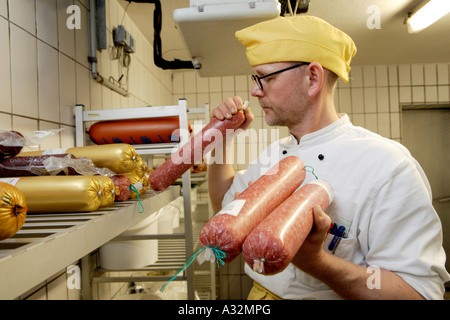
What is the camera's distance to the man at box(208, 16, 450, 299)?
85cm

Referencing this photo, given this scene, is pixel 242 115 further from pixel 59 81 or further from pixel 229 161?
pixel 59 81

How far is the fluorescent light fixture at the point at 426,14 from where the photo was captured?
183 cm

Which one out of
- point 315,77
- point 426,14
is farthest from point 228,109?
point 426,14

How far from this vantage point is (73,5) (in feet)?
5.17

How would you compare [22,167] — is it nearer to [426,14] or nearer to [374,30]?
[426,14]

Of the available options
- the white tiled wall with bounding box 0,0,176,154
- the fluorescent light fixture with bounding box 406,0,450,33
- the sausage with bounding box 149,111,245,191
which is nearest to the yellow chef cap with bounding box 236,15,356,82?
the sausage with bounding box 149,111,245,191

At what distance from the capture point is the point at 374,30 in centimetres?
237

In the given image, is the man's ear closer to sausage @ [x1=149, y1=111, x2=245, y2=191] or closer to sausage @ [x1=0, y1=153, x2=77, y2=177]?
sausage @ [x1=149, y1=111, x2=245, y2=191]

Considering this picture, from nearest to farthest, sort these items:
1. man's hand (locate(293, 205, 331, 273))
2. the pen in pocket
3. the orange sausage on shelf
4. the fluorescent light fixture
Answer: man's hand (locate(293, 205, 331, 273)) → the pen in pocket → the orange sausage on shelf → the fluorescent light fixture

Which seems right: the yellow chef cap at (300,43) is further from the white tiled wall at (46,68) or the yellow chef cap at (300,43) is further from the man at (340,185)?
the white tiled wall at (46,68)

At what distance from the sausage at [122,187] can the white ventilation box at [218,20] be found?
27.9 inches


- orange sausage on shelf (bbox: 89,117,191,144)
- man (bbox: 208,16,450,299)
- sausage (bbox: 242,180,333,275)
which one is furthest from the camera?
orange sausage on shelf (bbox: 89,117,191,144)

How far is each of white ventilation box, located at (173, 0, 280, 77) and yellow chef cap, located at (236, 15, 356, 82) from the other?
0.13 meters

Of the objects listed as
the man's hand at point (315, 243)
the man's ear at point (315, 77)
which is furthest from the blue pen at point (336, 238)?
the man's ear at point (315, 77)
